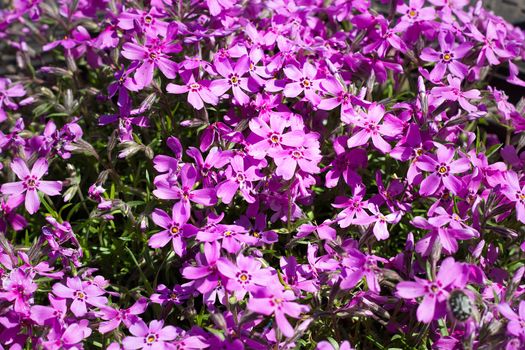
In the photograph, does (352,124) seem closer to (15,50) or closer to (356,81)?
(356,81)

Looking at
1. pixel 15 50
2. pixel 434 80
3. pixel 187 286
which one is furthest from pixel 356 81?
pixel 15 50

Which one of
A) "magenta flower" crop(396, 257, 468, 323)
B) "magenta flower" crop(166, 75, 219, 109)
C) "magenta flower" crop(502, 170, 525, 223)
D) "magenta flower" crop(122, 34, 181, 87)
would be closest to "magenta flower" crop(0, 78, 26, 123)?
"magenta flower" crop(122, 34, 181, 87)

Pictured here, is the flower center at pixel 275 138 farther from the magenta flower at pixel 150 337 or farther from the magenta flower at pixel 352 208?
the magenta flower at pixel 150 337

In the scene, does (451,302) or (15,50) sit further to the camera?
(15,50)

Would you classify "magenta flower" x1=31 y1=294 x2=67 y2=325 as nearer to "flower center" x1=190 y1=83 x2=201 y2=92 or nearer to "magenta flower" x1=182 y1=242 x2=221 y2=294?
"magenta flower" x1=182 y1=242 x2=221 y2=294

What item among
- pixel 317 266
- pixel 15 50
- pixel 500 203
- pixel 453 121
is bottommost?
pixel 15 50

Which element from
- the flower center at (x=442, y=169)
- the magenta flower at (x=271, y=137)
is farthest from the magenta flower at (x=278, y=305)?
the flower center at (x=442, y=169)

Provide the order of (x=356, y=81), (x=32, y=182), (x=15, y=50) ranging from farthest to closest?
(x=15, y=50) → (x=356, y=81) → (x=32, y=182)

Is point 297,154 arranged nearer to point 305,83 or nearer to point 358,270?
point 305,83
